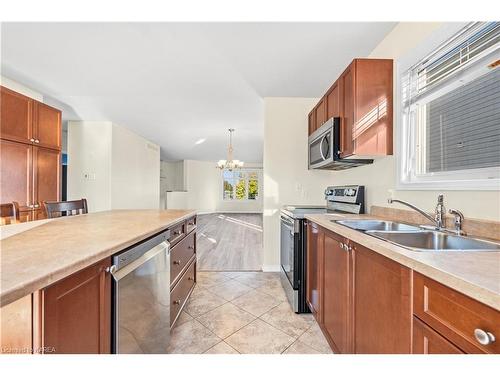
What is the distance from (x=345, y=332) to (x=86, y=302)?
1.30 m

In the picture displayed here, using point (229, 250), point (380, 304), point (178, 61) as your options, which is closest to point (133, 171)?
point (229, 250)

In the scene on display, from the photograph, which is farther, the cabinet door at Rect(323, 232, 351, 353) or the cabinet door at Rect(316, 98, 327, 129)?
the cabinet door at Rect(316, 98, 327, 129)

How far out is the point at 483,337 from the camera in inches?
21.3

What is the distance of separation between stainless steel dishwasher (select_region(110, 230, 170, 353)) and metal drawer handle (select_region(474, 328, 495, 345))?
1169mm

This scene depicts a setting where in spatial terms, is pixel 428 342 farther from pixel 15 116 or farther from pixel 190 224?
pixel 15 116

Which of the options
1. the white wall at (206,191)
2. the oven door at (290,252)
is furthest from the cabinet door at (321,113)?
the white wall at (206,191)

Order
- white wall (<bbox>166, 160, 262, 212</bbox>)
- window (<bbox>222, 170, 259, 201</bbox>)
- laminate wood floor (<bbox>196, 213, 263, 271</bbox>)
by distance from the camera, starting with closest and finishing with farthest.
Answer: laminate wood floor (<bbox>196, 213, 263, 271</bbox>), white wall (<bbox>166, 160, 262, 212</bbox>), window (<bbox>222, 170, 259, 201</bbox>)

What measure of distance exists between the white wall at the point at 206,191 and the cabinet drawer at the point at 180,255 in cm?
685

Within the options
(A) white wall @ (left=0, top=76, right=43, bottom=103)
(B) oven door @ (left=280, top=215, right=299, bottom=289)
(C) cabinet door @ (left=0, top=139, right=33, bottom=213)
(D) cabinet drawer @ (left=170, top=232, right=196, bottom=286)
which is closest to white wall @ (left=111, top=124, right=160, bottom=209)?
(A) white wall @ (left=0, top=76, right=43, bottom=103)

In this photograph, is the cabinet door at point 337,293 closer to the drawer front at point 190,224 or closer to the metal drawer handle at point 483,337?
the metal drawer handle at point 483,337

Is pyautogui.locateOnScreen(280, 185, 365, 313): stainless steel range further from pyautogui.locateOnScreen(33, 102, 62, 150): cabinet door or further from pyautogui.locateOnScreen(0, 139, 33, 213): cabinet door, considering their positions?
pyautogui.locateOnScreen(33, 102, 62, 150): cabinet door

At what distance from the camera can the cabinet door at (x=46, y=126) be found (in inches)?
109

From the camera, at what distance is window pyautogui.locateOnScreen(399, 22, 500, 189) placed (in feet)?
3.76

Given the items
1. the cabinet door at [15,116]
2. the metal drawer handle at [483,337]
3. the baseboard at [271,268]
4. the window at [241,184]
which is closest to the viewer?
the metal drawer handle at [483,337]
